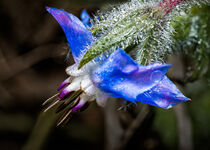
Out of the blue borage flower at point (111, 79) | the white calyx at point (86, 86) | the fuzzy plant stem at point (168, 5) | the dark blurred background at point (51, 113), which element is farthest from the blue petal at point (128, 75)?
the dark blurred background at point (51, 113)

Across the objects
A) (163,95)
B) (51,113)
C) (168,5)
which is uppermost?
(168,5)

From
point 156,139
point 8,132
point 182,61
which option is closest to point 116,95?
point 182,61

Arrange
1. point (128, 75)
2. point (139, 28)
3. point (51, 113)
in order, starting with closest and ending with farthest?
point (128, 75)
point (139, 28)
point (51, 113)

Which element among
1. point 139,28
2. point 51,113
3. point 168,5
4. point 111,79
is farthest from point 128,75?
point 51,113

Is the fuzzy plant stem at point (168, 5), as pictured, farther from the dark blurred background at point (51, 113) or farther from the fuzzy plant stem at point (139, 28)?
the dark blurred background at point (51, 113)

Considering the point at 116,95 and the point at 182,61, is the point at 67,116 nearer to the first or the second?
the point at 116,95

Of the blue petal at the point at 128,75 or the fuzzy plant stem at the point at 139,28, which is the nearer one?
the blue petal at the point at 128,75

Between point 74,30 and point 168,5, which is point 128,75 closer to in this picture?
point 74,30
